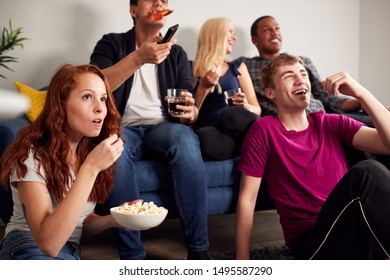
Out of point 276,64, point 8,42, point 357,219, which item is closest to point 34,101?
point 8,42

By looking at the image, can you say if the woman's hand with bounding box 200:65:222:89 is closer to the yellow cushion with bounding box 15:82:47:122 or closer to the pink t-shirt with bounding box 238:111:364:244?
the pink t-shirt with bounding box 238:111:364:244

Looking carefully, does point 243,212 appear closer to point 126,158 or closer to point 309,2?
point 126,158

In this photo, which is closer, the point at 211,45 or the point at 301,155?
the point at 301,155

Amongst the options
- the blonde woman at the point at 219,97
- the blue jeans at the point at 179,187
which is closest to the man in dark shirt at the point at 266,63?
the blonde woman at the point at 219,97

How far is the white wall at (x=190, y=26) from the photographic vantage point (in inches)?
82.6

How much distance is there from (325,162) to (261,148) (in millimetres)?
209

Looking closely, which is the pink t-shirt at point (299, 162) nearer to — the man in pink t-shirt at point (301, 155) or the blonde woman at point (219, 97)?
the man in pink t-shirt at point (301, 155)

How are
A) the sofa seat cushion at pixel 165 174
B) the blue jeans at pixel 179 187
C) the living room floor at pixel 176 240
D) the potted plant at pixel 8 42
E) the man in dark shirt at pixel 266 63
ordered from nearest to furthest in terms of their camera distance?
1. the blue jeans at pixel 179 187
2. the sofa seat cushion at pixel 165 174
3. the living room floor at pixel 176 240
4. the potted plant at pixel 8 42
5. the man in dark shirt at pixel 266 63

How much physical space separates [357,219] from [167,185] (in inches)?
27.7

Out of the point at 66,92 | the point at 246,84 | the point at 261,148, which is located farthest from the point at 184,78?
the point at 66,92

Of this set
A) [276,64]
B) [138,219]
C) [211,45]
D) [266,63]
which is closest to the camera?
[138,219]

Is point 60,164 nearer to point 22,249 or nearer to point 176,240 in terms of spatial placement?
point 22,249

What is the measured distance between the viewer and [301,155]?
1314 millimetres

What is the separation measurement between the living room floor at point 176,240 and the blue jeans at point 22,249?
631 mm
